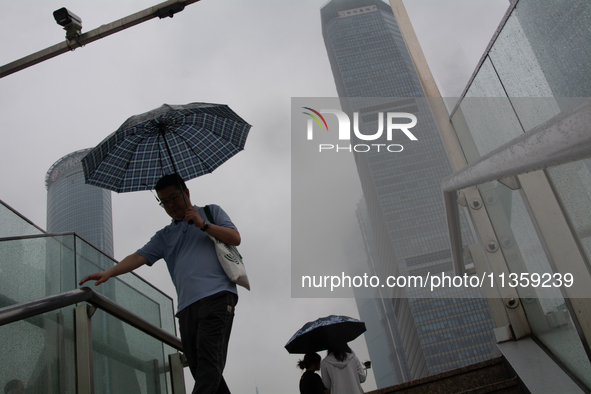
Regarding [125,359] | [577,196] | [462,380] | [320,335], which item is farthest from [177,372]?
[577,196]

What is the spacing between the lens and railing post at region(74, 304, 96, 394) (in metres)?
2.22

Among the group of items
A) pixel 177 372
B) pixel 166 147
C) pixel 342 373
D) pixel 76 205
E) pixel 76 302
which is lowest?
pixel 342 373

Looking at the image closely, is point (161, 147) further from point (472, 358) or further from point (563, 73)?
point (472, 358)

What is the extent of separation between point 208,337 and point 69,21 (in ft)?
13.5

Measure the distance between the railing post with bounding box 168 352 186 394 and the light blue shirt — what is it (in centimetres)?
105

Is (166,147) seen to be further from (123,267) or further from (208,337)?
(208,337)

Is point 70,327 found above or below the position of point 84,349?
above

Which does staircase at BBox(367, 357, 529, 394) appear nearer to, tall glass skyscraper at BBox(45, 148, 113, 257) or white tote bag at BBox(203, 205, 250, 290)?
white tote bag at BBox(203, 205, 250, 290)

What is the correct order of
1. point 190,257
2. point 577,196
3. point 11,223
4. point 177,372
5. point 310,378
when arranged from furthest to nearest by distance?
point 310,378, point 177,372, point 11,223, point 190,257, point 577,196

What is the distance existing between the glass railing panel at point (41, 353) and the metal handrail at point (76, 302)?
0.18 meters

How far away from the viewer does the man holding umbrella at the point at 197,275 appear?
198 cm

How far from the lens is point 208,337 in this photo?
1.98 metres

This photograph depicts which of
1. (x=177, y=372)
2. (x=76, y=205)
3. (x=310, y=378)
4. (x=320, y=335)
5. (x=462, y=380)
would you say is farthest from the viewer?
(x=76, y=205)

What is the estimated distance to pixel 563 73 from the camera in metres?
1.75
